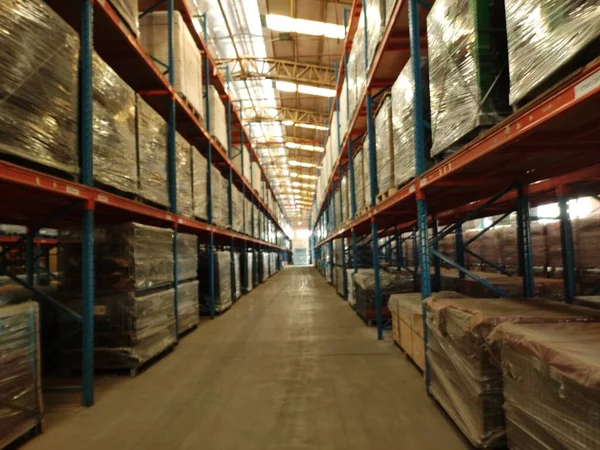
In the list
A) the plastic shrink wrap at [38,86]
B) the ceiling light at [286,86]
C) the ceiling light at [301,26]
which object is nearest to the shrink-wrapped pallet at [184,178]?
the plastic shrink wrap at [38,86]

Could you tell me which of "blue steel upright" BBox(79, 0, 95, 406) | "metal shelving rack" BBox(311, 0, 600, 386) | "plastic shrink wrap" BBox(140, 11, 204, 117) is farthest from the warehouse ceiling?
"blue steel upright" BBox(79, 0, 95, 406)

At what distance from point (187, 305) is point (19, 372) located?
3.40 meters

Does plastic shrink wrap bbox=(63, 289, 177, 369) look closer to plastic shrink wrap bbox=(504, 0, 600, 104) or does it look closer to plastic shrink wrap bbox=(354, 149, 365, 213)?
→ plastic shrink wrap bbox=(354, 149, 365, 213)

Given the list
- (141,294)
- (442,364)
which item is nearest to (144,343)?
(141,294)

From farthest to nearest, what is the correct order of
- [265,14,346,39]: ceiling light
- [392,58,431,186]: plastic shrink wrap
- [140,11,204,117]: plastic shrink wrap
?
[265,14,346,39]: ceiling light → [140,11,204,117]: plastic shrink wrap → [392,58,431,186]: plastic shrink wrap

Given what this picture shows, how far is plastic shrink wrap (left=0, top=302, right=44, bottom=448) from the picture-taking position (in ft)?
7.94

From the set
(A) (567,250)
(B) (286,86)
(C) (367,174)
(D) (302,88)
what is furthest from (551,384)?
(B) (286,86)

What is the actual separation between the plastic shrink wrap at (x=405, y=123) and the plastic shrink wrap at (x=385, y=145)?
17 centimetres

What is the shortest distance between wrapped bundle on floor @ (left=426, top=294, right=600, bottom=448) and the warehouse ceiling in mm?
→ 8615

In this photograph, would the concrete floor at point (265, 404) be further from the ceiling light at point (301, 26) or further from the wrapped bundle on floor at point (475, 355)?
the ceiling light at point (301, 26)

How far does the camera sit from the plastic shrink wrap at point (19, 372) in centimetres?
242

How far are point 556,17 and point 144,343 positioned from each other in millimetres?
4532

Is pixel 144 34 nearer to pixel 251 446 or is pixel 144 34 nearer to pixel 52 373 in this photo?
pixel 52 373

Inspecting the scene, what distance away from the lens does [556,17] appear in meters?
1.67
